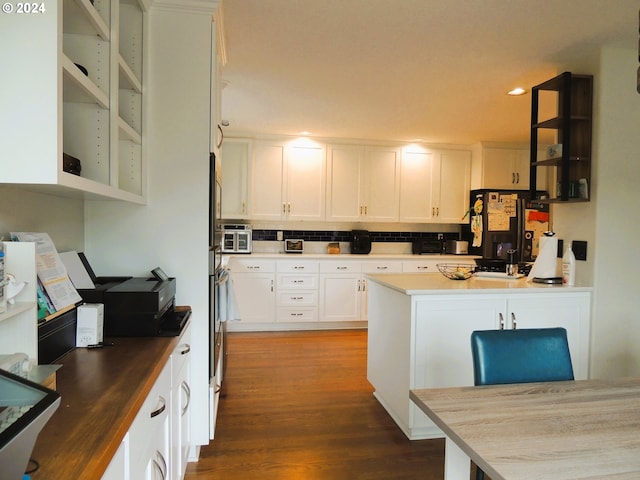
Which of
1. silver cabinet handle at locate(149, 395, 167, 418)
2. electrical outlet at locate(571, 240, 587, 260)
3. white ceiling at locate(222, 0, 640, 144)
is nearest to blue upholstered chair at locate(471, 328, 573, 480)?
silver cabinet handle at locate(149, 395, 167, 418)

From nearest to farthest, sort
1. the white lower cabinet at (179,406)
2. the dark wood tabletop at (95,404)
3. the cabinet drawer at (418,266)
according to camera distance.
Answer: the dark wood tabletop at (95,404), the white lower cabinet at (179,406), the cabinet drawer at (418,266)

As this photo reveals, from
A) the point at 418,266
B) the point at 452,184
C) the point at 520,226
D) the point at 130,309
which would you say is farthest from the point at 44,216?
the point at 520,226

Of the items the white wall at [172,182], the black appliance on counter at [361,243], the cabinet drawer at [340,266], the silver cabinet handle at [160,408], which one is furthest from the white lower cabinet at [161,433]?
the black appliance on counter at [361,243]

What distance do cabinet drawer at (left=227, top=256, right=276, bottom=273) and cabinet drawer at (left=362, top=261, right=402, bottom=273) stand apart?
1.13 metres

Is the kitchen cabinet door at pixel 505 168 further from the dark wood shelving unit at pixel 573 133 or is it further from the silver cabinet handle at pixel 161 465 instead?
the silver cabinet handle at pixel 161 465

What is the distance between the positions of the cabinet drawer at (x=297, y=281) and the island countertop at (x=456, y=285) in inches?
71.8

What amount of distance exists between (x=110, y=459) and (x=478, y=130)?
4511 millimetres

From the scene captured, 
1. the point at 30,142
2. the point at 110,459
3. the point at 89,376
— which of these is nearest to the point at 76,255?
the point at 89,376

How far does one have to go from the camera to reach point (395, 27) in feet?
7.05

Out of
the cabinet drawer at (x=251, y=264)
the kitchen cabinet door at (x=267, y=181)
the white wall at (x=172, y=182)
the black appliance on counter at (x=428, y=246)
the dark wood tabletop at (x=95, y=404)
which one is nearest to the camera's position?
the dark wood tabletop at (x=95, y=404)

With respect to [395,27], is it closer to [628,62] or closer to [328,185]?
[628,62]

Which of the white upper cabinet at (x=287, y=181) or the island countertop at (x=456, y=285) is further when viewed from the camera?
the white upper cabinet at (x=287, y=181)

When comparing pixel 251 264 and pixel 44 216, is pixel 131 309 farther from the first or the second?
pixel 251 264

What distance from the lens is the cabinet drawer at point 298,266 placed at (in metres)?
4.50
